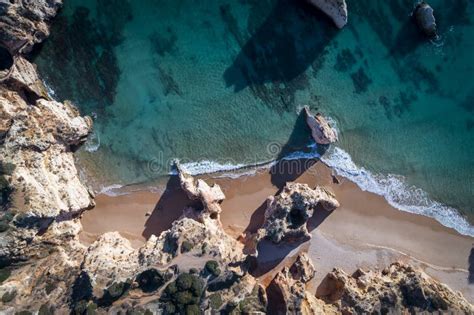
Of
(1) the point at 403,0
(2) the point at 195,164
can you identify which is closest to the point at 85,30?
(2) the point at 195,164

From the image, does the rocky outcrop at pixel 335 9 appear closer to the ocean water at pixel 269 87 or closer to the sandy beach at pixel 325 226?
the ocean water at pixel 269 87

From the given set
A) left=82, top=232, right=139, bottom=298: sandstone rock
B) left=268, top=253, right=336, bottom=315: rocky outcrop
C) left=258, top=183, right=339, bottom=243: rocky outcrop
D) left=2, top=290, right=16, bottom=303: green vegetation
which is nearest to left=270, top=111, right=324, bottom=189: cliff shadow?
left=258, top=183, right=339, bottom=243: rocky outcrop

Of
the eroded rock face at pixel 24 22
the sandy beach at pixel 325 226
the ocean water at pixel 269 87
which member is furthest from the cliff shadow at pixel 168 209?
the eroded rock face at pixel 24 22

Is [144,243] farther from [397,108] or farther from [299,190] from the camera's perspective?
[397,108]

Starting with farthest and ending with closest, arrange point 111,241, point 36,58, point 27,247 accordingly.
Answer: point 36,58, point 111,241, point 27,247

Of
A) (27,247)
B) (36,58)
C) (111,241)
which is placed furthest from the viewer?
(36,58)

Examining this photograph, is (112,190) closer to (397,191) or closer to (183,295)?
(183,295)
